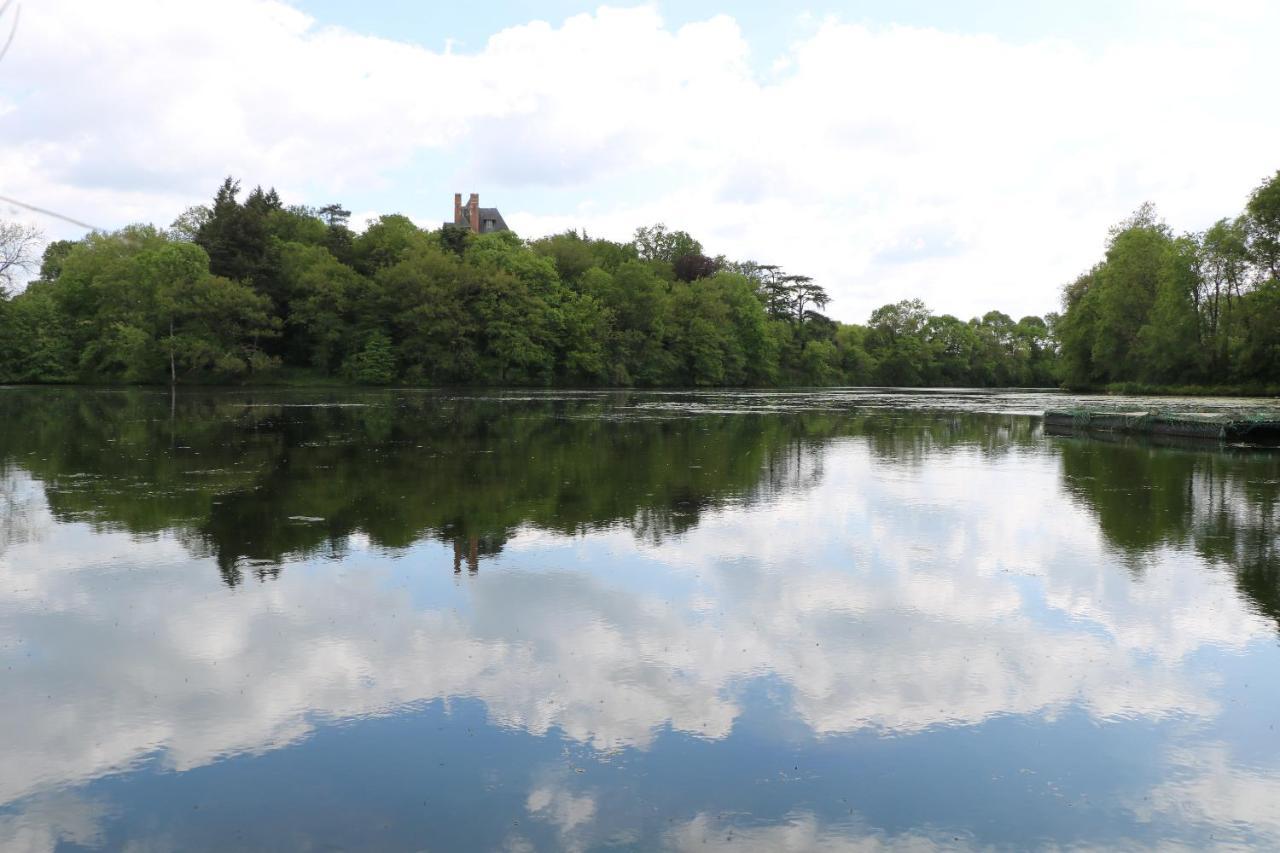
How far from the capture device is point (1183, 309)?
6253cm

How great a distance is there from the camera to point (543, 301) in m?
80.8

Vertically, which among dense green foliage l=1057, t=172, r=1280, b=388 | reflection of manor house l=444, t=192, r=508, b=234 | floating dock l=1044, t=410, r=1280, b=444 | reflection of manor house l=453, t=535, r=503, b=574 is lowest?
reflection of manor house l=453, t=535, r=503, b=574

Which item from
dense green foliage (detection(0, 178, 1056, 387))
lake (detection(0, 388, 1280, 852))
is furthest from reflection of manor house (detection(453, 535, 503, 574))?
dense green foliage (detection(0, 178, 1056, 387))

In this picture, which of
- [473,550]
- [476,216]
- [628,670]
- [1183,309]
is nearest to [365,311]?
[476,216]

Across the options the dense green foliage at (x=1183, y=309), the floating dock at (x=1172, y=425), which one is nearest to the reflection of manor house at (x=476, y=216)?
the dense green foliage at (x=1183, y=309)

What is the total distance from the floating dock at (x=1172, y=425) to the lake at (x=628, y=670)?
524 inches

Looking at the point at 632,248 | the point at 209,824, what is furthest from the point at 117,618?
the point at 632,248

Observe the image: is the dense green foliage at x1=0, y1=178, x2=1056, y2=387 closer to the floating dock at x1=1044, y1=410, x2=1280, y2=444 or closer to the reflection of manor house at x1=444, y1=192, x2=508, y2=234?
the reflection of manor house at x1=444, y1=192, x2=508, y2=234

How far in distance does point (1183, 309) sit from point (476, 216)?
273ft

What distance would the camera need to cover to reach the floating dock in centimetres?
2525

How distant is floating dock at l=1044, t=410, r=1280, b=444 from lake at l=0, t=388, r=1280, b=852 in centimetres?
1332

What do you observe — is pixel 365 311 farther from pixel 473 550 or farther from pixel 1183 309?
pixel 473 550

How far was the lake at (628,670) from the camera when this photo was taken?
4.66 meters

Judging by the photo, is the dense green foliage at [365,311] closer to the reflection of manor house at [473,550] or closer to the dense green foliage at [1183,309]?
the dense green foliage at [1183,309]
